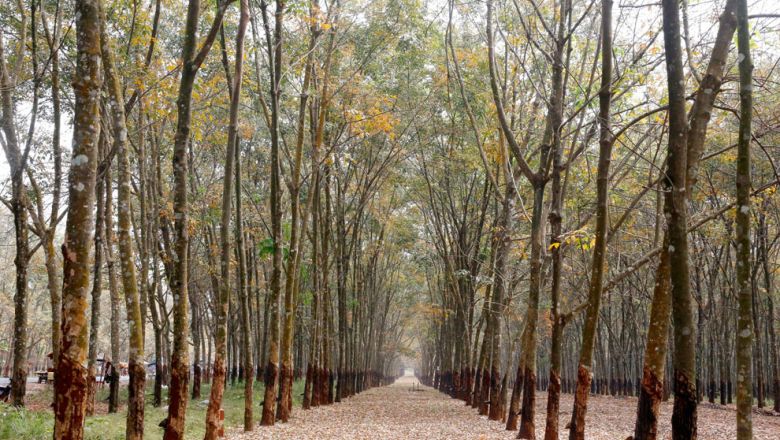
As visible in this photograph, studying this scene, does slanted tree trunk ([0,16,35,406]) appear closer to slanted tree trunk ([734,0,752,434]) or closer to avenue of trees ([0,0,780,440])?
avenue of trees ([0,0,780,440])

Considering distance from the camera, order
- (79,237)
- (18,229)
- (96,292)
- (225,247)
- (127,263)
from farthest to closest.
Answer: (96,292) < (18,229) < (225,247) < (127,263) < (79,237)

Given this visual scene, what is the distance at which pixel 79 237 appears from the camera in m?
5.24

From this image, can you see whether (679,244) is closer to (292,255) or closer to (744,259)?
(744,259)

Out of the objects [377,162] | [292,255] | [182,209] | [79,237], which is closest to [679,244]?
[79,237]

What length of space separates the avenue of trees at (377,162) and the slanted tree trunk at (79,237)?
0.06ft

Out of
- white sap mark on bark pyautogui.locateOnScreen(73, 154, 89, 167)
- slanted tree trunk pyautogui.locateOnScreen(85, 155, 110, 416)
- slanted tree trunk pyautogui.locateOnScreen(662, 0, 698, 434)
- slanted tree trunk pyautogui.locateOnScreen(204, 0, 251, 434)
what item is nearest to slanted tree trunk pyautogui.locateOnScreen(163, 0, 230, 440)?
slanted tree trunk pyautogui.locateOnScreen(204, 0, 251, 434)

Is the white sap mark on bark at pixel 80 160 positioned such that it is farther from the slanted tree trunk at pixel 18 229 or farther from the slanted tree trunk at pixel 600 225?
the slanted tree trunk at pixel 18 229

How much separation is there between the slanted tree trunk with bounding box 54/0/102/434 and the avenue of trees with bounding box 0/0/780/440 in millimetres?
18

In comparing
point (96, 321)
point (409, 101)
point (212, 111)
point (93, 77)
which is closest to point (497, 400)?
point (409, 101)

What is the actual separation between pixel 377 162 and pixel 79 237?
16.6 m

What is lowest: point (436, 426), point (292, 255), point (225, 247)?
point (436, 426)

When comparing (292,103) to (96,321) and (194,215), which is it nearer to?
(194,215)

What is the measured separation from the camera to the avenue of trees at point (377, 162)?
5473 mm

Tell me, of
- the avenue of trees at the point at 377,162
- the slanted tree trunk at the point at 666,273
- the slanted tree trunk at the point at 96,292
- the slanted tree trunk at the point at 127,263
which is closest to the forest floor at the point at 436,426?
the avenue of trees at the point at 377,162
